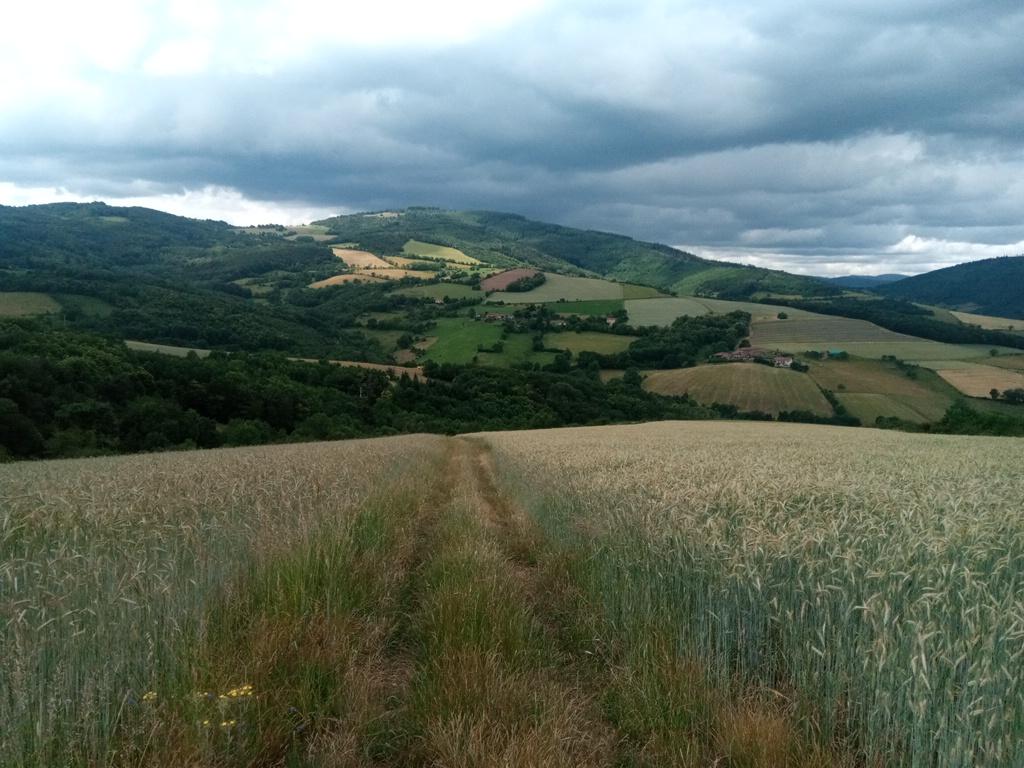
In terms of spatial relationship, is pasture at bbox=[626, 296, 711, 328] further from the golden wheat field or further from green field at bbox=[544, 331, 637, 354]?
the golden wheat field

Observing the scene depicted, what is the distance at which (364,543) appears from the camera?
6.81 m

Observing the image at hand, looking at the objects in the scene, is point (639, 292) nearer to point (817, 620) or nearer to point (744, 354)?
point (744, 354)

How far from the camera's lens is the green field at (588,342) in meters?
90.6

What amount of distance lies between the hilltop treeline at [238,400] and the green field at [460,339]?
37.5 feet

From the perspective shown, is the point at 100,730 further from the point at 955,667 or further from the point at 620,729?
the point at 955,667

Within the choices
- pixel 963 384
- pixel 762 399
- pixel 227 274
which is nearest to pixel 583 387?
pixel 762 399

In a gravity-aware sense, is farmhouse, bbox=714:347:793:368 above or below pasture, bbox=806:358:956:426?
above

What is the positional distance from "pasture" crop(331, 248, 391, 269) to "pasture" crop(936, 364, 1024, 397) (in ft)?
422

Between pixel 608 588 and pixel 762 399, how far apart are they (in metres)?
67.2

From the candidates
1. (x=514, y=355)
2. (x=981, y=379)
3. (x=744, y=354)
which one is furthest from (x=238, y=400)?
(x=981, y=379)

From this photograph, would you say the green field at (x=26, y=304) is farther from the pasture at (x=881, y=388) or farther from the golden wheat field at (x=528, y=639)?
the pasture at (x=881, y=388)

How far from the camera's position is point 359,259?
17488 centimetres

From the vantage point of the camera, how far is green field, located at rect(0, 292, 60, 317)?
70.5 meters

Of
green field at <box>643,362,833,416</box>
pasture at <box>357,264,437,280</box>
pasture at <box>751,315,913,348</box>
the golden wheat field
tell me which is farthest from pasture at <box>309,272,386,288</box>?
the golden wheat field
